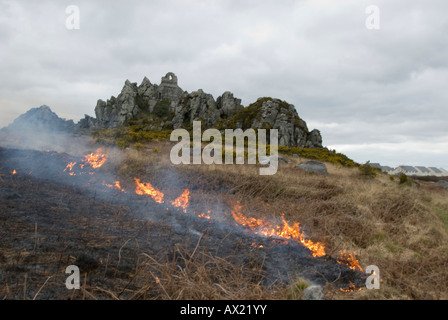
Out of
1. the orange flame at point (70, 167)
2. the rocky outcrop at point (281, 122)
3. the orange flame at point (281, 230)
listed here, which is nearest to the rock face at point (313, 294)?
the orange flame at point (281, 230)

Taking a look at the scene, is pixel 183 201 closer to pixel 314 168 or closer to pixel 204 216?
pixel 204 216

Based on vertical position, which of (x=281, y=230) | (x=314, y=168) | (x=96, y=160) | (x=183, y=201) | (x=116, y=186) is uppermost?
(x=96, y=160)

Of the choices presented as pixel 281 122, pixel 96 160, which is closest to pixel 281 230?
pixel 96 160

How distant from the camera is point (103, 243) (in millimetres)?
5266

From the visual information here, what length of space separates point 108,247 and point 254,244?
126 inches

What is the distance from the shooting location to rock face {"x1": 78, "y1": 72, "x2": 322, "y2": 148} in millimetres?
34656

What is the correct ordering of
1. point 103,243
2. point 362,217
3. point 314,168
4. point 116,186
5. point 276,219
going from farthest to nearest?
point 314,168, point 116,186, point 362,217, point 276,219, point 103,243

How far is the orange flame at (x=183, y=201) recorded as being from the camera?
974 cm

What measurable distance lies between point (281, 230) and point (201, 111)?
3864 centimetres

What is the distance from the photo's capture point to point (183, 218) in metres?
8.12

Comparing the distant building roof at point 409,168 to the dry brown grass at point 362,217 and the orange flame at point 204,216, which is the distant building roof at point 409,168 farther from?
the orange flame at point 204,216

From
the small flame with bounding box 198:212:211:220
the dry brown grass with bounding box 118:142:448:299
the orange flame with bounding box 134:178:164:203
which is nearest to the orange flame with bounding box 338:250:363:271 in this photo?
the dry brown grass with bounding box 118:142:448:299
